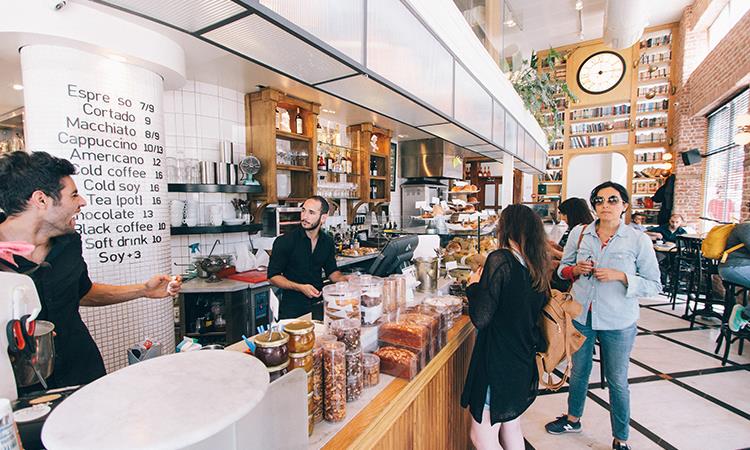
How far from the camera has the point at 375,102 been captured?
229 cm

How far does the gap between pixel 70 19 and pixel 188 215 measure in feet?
6.24

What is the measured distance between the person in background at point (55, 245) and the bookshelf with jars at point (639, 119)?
34.2 ft

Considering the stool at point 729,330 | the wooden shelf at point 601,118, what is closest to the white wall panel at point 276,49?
the stool at point 729,330

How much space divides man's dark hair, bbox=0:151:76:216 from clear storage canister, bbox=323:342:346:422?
1337 mm

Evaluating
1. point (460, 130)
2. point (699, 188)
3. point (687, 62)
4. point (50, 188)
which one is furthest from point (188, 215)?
point (687, 62)

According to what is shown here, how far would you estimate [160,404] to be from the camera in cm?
63

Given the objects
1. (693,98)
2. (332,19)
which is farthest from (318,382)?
(693,98)

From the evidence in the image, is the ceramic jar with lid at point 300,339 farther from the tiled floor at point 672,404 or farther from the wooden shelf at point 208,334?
the wooden shelf at point 208,334

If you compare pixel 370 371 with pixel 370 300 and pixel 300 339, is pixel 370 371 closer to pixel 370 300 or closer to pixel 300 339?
pixel 370 300

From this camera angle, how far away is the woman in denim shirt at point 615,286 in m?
2.33

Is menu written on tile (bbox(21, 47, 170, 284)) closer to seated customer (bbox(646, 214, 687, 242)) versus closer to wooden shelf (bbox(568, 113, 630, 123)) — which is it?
seated customer (bbox(646, 214, 687, 242))

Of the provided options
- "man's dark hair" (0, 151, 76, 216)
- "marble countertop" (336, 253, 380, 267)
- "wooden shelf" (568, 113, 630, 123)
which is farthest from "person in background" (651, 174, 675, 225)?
"man's dark hair" (0, 151, 76, 216)

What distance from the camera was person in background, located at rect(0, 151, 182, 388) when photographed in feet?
4.76

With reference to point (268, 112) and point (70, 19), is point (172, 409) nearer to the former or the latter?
point (70, 19)
